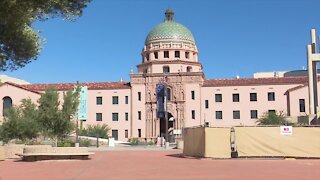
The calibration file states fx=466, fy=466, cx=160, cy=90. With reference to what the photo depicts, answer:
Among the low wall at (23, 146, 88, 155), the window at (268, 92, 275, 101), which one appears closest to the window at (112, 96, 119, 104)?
the window at (268, 92, 275, 101)

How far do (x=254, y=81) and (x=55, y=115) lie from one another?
4182cm

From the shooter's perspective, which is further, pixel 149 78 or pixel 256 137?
pixel 149 78

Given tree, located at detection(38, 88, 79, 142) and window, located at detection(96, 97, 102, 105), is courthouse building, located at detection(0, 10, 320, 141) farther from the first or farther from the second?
tree, located at detection(38, 88, 79, 142)

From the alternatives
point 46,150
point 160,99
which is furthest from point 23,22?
point 160,99

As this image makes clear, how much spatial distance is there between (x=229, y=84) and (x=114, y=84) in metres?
18.3

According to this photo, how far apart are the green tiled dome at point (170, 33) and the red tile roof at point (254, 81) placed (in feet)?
28.3

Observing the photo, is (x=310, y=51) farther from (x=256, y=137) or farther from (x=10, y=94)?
(x=10, y=94)

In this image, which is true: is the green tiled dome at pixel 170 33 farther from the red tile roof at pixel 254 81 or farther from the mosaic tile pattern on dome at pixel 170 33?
the red tile roof at pixel 254 81

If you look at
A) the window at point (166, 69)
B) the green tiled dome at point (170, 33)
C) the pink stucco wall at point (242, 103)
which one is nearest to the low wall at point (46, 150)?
the pink stucco wall at point (242, 103)

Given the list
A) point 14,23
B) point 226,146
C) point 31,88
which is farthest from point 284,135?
point 31,88

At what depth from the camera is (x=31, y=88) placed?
254ft

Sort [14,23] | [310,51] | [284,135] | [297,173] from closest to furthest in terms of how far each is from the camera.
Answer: [14,23] → [297,173] → [284,135] → [310,51]

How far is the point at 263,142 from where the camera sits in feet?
78.2

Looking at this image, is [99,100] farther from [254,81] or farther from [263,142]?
[263,142]
